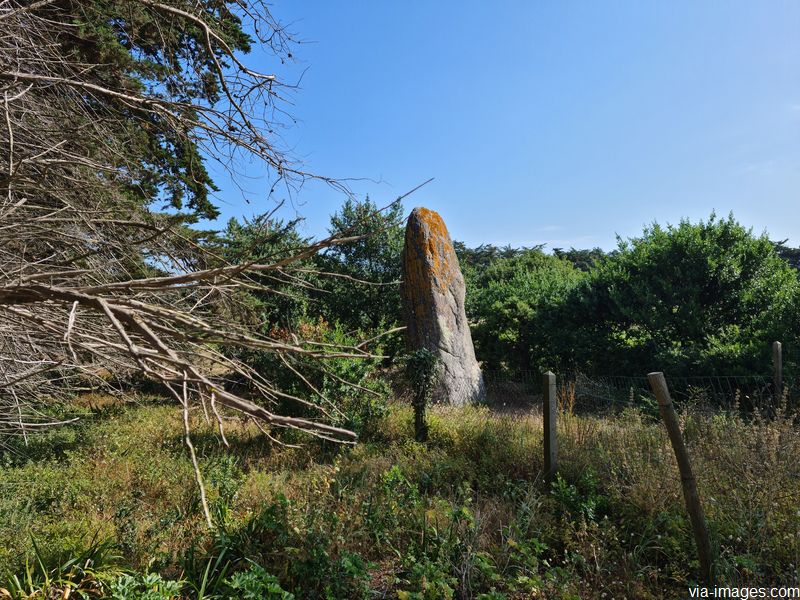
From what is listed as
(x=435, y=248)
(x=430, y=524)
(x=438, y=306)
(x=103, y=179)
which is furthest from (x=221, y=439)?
(x=435, y=248)

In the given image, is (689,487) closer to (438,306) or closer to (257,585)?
(257,585)

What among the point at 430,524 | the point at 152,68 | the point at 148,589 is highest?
the point at 152,68

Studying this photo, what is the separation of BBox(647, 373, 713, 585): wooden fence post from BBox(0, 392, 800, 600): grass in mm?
133

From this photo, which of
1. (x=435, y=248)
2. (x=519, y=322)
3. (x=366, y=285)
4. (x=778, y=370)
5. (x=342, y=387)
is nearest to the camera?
(x=778, y=370)

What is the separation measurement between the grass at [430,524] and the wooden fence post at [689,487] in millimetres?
133

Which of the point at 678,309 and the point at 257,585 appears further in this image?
the point at 678,309

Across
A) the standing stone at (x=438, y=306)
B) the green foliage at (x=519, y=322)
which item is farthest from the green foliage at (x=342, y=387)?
the green foliage at (x=519, y=322)

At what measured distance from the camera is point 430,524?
3.61m

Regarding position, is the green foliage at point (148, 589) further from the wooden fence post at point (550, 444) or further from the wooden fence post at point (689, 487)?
the wooden fence post at point (550, 444)

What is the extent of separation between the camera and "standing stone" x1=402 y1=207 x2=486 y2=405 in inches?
382

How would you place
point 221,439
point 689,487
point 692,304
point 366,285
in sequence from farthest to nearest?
point 366,285 → point 692,304 → point 689,487 → point 221,439

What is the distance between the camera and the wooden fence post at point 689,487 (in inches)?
116

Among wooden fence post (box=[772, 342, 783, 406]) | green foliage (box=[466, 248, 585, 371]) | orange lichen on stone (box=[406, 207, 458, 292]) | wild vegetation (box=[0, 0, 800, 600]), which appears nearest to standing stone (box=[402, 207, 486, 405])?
orange lichen on stone (box=[406, 207, 458, 292])

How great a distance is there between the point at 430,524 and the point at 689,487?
1.81 metres
